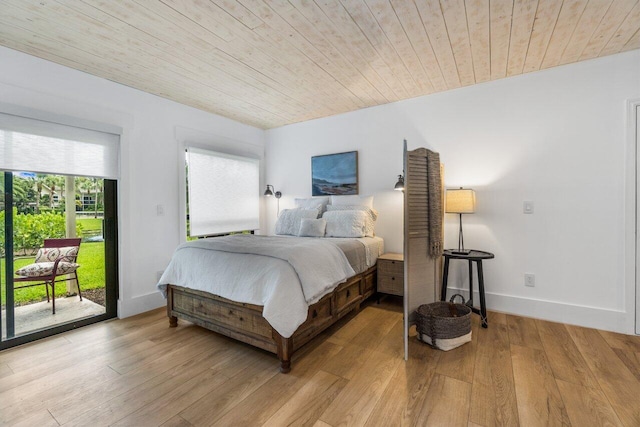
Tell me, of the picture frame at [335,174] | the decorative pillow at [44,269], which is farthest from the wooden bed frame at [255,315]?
the picture frame at [335,174]

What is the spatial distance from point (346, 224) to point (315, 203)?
0.81 meters

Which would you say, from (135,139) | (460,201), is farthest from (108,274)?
(460,201)

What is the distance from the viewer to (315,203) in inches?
161

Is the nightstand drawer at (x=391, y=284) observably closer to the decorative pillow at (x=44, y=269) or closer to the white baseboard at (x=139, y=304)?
the white baseboard at (x=139, y=304)

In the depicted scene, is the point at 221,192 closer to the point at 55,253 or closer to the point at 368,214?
the point at 55,253

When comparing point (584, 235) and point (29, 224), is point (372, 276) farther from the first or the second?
point (29, 224)

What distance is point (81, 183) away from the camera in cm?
289

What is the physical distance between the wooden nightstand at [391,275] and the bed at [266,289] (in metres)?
0.44

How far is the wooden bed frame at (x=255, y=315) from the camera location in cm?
211

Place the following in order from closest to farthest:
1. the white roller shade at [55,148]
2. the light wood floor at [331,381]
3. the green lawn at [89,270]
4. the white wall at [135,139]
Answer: the light wood floor at [331,381] → the white roller shade at [55,148] → the white wall at [135,139] → the green lawn at [89,270]

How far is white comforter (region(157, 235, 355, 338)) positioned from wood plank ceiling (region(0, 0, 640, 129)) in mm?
1733

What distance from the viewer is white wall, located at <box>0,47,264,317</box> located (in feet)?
8.19

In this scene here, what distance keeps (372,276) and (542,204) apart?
193 cm

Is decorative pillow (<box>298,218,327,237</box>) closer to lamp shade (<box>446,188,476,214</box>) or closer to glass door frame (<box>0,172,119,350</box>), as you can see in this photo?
lamp shade (<box>446,188,476,214</box>)
